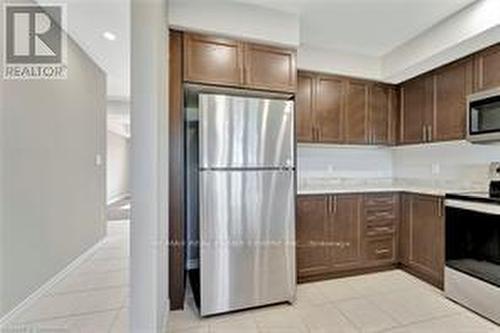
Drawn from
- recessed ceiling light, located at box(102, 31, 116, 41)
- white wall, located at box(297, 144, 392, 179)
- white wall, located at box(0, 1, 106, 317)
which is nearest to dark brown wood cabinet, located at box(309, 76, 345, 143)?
white wall, located at box(297, 144, 392, 179)

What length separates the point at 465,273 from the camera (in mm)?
2502

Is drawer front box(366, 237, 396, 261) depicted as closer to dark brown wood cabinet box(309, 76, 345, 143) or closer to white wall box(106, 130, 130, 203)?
dark brown wood cabinet box(309, 76, 345, 143)

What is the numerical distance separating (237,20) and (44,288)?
2906 mm

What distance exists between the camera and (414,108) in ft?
11.2

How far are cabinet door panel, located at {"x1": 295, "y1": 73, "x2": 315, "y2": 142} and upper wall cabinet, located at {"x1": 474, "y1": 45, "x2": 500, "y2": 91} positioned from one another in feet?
4.79

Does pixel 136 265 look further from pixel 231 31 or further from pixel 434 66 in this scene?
pixel 434 66

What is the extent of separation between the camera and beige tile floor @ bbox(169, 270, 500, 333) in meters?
2.20

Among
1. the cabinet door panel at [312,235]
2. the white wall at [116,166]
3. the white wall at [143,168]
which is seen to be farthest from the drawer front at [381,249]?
the white wall at [116,166]

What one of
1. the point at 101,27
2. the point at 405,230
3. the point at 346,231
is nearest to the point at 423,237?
the point at 405,230

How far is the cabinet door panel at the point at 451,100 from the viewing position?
2.82 meters

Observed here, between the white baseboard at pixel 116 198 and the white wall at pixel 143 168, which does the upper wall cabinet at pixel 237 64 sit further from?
the white baseboard at pixel 116 198

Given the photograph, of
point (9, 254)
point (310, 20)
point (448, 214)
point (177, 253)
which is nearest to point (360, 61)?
point (310, 20)

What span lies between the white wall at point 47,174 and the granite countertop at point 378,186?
7.84 feet

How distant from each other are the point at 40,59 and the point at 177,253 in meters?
2.16
